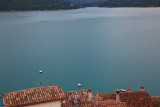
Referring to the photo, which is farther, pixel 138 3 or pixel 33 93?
pixel 138 3

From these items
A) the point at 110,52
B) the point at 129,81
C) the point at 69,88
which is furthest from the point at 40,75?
the point at 110,52

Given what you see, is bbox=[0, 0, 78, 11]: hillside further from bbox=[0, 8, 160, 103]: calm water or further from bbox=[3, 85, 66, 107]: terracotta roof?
bbox=[3, 85, 66, 107]: terracotta roof

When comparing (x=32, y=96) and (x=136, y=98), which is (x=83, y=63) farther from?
(x=32, y=96)

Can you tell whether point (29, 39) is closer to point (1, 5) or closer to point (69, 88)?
point (69, 88)

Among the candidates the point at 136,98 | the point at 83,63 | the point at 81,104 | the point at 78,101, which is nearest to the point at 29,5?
the point at 83,63

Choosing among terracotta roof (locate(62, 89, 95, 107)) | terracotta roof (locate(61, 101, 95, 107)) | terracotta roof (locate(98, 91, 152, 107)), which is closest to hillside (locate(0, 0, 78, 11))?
terracotta roof (locate(98, 91, 152, 107))

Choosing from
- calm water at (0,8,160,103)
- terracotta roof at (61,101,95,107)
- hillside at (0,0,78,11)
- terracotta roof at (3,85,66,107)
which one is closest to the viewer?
terracotta roof at (3,85,66,107)

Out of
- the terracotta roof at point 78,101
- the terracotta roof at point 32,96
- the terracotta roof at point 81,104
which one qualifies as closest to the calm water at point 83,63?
the terracotta roof at point 78,101

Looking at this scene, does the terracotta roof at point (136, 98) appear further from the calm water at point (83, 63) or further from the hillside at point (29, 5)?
the hillside at point (29, 5)
